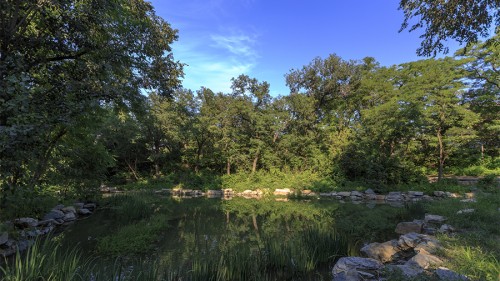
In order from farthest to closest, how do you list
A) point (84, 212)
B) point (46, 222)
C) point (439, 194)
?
point (439, 194), point (84, 212), point (46, 222)

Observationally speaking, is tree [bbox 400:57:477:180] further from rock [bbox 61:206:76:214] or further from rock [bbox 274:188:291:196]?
rock [bbox 61:206:76:214]

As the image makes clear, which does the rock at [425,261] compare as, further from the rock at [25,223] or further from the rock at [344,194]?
the rock at [344,194]

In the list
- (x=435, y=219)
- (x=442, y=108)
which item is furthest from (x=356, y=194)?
(x=435, y=219)

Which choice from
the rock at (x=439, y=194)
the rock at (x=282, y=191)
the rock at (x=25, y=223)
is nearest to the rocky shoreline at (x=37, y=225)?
the rock at (x=25, y=223)

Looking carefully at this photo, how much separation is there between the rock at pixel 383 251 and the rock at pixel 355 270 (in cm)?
111

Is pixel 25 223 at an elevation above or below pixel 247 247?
below

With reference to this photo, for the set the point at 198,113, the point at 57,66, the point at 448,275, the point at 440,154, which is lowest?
the point at 448,275

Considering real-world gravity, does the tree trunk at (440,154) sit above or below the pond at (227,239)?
above

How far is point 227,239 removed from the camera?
7.90m

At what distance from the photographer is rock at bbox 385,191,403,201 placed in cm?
1610

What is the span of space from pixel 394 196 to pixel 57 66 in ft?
56.4

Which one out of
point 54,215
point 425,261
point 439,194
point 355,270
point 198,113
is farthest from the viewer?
point 198,113

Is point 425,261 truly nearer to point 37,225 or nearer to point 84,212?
point 37,225

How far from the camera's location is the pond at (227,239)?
16.2 ft
